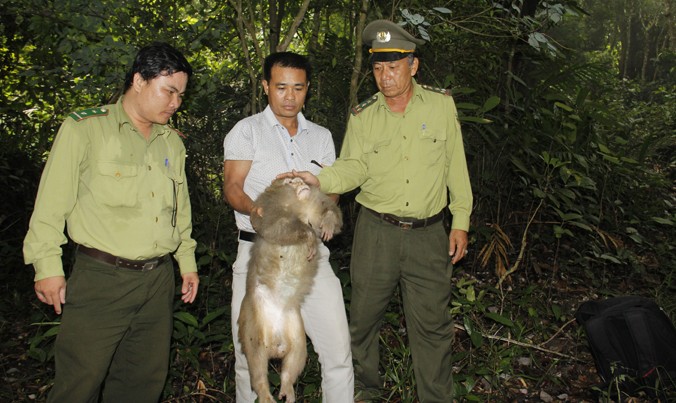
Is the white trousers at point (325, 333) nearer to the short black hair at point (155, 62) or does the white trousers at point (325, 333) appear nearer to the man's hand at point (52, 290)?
the man's hand at point (52, 290)

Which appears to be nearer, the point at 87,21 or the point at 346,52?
the point at 87,21

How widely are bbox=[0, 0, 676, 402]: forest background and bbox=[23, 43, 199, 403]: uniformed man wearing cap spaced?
1.43 m

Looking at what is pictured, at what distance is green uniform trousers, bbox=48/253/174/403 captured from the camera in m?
2.95

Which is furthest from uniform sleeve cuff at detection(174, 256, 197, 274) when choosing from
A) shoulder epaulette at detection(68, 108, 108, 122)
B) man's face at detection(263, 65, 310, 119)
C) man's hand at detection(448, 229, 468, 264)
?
man's hand at detection(448, 229, 468, 264)

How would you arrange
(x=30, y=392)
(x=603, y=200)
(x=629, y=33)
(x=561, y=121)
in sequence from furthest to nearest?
1. (x=629, y=33)
2. (x=603, y=200)
3. (x=561, y=121)
4. (x=30, y=392)

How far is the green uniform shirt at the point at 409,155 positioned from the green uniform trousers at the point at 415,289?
192mm

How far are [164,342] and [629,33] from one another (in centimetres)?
2190

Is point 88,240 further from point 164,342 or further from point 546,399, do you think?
point 546,399

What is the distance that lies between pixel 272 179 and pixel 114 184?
97cm

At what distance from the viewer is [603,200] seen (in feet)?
22.8

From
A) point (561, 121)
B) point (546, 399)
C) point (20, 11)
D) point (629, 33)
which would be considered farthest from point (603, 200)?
point (629, 33)

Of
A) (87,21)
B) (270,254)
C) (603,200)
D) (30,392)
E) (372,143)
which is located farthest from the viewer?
(603,200)

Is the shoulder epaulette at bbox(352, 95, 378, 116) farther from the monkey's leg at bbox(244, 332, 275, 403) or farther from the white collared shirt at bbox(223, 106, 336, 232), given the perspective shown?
the monkey's leg at bbox(244, 332, 275, 403)

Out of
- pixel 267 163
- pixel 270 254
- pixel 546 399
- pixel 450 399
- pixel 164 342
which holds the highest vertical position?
pixel 267 163
